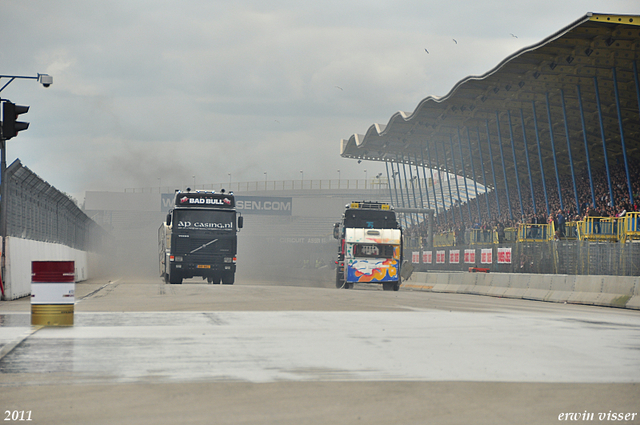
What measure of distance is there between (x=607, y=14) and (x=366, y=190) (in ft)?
268

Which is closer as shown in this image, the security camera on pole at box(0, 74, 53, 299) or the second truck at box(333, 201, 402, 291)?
the security camera on pole at box(0, 74, 53, 299)

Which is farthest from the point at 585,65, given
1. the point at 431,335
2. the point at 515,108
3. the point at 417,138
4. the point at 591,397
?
the point at 591,397

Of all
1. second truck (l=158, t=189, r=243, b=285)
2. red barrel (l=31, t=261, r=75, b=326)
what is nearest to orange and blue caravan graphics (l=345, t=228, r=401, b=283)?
second truck (l=158, t=189, r=243, b=285)

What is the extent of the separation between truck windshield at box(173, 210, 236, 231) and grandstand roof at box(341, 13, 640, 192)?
15.7 metres

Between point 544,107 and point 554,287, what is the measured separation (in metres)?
27.3

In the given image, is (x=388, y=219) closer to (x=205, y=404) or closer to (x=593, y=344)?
(x=593, y=344)

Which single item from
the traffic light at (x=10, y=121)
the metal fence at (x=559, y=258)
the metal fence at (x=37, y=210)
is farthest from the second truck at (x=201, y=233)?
the traffic light at (x=10, y=121)

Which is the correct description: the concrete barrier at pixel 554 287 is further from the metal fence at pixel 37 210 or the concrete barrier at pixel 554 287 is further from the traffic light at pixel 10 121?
the metal fence at pixel 37 210

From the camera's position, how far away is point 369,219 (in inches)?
1251

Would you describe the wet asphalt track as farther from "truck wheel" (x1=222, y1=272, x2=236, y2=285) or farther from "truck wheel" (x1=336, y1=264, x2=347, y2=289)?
"truck wheel" (x1=222, y1=272, x2=236, y2=285)

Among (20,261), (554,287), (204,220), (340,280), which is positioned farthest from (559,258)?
(20,261)

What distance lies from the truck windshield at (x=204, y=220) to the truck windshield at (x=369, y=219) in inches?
183

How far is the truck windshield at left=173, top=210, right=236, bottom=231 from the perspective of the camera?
31.3m

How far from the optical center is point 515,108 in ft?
158
